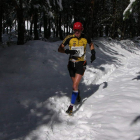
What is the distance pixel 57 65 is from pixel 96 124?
17.9ft

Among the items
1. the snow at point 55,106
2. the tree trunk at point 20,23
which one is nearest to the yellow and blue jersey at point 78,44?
the snow at point 55,106

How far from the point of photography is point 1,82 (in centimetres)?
640

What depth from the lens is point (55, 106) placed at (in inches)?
188

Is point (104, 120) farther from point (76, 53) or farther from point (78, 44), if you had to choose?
point (78, 44)

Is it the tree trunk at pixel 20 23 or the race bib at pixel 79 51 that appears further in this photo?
the tree trunk at pixel 20 23

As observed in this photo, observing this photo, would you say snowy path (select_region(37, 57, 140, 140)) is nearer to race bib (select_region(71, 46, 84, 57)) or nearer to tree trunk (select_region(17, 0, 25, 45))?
race bib (select_region(71, 46, 84, 57))

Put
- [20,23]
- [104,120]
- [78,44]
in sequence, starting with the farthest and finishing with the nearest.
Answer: [20,23], [78,44], [104,120]

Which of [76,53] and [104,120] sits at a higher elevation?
[76,53]

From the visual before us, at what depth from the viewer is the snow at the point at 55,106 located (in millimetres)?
3414

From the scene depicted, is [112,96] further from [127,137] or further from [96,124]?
[127,137]

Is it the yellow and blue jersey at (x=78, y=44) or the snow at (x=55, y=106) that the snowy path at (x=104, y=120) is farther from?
the yellow and blue jersey at (x=78, y=44)

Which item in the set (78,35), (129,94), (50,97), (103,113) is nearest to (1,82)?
(50,97)

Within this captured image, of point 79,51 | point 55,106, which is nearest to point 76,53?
point 79,51

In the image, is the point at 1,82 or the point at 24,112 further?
the point at 1,82
